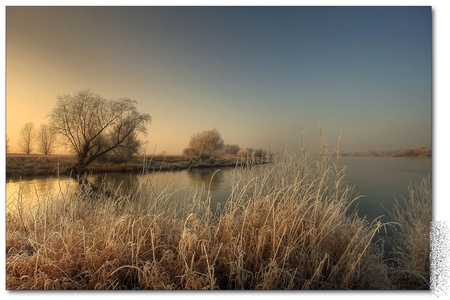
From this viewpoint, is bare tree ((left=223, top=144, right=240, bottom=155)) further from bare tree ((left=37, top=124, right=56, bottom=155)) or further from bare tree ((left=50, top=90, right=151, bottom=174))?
bare tree ((left=37, top=124, right=56, bottom=155))

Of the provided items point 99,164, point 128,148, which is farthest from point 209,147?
point 99,164

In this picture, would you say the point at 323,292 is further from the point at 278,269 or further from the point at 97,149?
the point at 97,149

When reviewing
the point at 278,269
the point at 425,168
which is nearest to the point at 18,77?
the point at 278,269

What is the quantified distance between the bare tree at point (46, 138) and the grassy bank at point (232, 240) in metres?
0.42

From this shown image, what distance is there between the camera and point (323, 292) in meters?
3.13

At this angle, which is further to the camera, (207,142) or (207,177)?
(207,142)

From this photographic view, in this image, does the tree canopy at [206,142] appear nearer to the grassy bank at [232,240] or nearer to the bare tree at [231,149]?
the bare tree at [231,149]

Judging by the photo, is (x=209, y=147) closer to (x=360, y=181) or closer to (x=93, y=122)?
(x=93, y=122)

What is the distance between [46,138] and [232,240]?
1.88 meters

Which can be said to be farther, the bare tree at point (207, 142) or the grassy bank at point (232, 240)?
the bare tree at point (207, 142)

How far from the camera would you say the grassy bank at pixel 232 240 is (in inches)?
119

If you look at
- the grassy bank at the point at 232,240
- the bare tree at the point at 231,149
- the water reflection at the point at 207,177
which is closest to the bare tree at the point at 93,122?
the grassy bank at the point at 232,240

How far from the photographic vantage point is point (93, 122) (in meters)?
3.53

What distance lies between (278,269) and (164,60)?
207 cm
